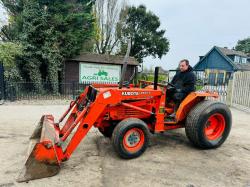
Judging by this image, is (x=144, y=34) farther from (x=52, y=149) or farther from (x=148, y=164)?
(x=52, y=149)

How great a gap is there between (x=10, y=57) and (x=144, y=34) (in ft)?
53.7

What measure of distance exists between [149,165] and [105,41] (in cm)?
1993

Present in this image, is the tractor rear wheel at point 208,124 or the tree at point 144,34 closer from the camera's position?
the tractor rear wheel at point 208,124

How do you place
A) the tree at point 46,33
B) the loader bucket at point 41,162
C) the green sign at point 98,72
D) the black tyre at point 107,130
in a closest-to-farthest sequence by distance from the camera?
the loader bucket at point 41,162 < the black tyre at point 107,130 < the tree at point 46,33 < the green sign at point 98,72

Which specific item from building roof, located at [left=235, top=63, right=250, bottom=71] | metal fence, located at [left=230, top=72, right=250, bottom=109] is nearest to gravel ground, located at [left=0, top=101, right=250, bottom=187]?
metal fence, located at [left=230, top=72, right=250, bottom=109]

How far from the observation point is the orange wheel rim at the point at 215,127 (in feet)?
14.7

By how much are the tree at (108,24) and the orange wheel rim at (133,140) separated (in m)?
18.6

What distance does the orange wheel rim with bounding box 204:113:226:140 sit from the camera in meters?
4.47

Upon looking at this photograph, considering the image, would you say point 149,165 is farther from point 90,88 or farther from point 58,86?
point 58,86

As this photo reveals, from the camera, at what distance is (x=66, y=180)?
301 cm

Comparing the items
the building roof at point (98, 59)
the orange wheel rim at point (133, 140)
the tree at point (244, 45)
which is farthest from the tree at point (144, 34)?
the tree at point (244, 45)

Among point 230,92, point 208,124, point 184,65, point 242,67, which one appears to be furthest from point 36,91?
point 242,67

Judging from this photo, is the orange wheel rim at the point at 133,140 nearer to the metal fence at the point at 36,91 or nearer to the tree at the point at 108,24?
the metal fence at the point at 36,91

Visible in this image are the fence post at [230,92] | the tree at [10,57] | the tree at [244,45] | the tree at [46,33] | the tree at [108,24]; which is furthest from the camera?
the tree at [244,45]
